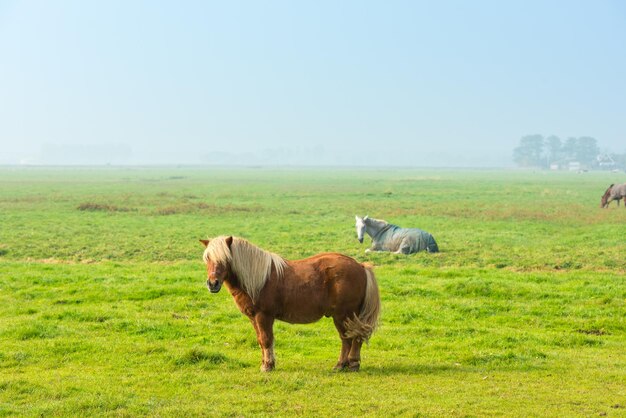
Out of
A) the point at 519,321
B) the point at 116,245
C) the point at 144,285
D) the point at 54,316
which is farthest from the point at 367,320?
the point at 116,245

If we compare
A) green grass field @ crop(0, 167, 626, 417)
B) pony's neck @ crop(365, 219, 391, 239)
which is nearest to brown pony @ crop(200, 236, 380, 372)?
green grass field @ crop(0, 167, 626, 417)

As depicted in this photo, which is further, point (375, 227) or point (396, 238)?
point (375, 227)

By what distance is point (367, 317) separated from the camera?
396 inches

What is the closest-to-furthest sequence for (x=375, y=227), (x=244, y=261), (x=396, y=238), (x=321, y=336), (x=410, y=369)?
(x=244, y=261) → (x=410, y=369) → (x=321, y=336) → (x=396, y=238) → (x=375, y=227)

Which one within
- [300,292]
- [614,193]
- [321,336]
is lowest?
[321,336]

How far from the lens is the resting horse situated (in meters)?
23.5

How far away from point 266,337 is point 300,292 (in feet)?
2.70

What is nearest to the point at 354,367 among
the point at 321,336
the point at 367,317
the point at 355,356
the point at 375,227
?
the point at 355,356

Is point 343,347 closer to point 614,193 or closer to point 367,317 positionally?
point 367,317

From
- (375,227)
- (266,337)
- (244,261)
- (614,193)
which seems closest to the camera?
(244,261)

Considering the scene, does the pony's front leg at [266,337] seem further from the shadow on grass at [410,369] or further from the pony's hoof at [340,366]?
the shadow on grass at [410,369]

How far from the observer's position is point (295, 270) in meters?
10.2

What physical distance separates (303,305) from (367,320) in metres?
0.98

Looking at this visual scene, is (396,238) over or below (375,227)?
below
